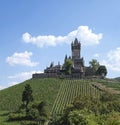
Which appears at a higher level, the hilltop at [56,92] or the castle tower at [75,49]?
the castle tower at [75,49]

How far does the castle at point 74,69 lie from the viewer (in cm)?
13825

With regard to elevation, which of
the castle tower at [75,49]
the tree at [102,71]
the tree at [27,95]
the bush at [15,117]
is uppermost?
the castle tower at [75,49]

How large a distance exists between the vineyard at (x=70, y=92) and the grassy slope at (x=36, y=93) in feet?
5.52

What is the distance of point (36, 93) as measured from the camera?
351ft

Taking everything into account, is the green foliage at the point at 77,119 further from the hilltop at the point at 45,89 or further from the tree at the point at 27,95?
the tree at the point at 27,95

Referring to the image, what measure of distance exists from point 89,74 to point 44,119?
73.0m

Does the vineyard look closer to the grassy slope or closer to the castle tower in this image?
the grassy slope

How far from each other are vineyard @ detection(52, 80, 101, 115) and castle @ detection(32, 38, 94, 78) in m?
13.9

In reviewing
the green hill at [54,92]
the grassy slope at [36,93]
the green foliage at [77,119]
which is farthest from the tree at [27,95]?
the green foliage at [77,119]

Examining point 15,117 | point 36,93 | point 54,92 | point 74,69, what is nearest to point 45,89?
point 54,92

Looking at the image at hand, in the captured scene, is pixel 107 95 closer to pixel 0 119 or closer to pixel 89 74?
pixel 0 119

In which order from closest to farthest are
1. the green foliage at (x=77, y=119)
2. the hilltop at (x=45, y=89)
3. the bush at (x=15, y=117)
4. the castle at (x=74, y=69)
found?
the green foliage at (x=77, y=119) < the bush at (x=15, y=117) < the hilltop at (x=45, y=89) < the castle at (x=74, y=69)

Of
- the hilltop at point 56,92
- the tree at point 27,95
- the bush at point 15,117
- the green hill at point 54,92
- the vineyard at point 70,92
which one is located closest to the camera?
the bush at point 15,117

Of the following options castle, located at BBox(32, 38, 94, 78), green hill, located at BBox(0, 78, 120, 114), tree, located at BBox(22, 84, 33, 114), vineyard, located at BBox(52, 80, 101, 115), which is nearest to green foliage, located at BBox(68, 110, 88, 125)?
vineyard, located at BBox(52, 80, 101, 115)
